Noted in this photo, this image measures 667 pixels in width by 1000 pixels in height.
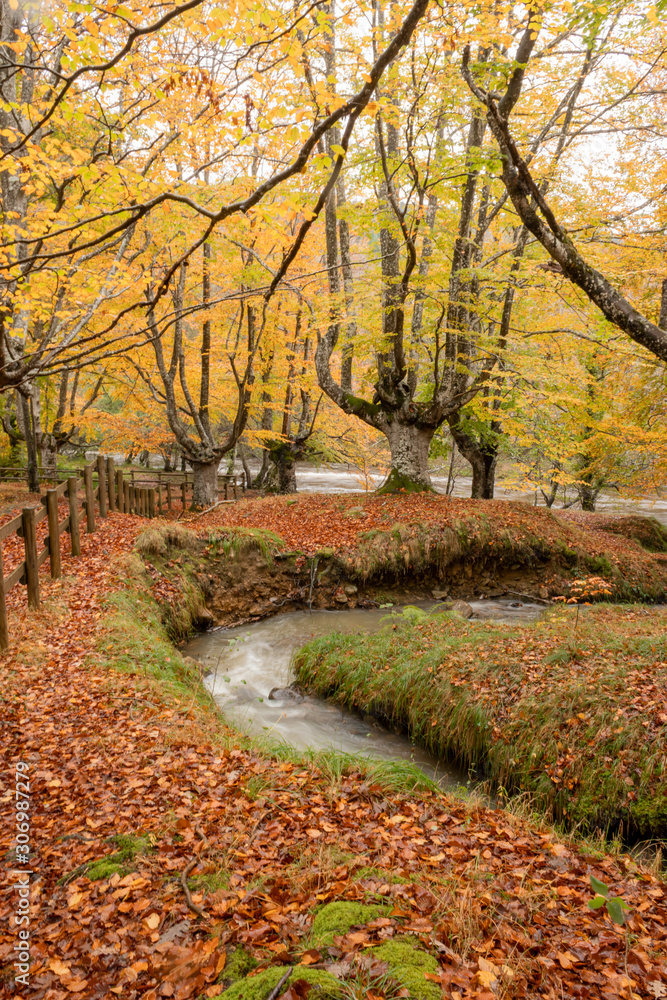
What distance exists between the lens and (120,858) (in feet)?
9.59

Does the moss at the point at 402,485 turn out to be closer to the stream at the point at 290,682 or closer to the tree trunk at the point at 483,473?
the tree trunk at the point at 483,473

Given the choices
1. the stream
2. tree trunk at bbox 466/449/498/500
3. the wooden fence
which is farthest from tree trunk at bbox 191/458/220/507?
tree trunk at bbox 466/449/498/500

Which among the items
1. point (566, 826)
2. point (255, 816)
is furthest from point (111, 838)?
point (566, 826)

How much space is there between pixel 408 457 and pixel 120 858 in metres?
11.2

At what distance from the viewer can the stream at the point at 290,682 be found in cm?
563

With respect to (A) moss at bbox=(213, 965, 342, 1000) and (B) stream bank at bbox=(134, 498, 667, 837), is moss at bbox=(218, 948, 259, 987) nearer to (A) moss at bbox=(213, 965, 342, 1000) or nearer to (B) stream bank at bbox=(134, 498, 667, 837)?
(A) moss at bbox=(213, 965, 342, 1000)

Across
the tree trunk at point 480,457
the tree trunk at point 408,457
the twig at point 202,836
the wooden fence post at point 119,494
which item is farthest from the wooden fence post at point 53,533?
the tree trunk at point 480,457

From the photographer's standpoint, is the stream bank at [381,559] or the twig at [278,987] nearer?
the twig at [278,987]

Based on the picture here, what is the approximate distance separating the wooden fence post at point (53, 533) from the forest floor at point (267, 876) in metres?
2.26

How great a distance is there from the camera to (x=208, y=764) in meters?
3.94

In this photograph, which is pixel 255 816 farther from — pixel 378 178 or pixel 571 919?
pixel 378 178

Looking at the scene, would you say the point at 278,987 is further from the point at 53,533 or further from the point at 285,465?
the point at 285,465

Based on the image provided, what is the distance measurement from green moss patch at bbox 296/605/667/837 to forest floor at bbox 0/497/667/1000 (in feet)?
2.26

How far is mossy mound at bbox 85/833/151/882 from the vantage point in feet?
9.17
